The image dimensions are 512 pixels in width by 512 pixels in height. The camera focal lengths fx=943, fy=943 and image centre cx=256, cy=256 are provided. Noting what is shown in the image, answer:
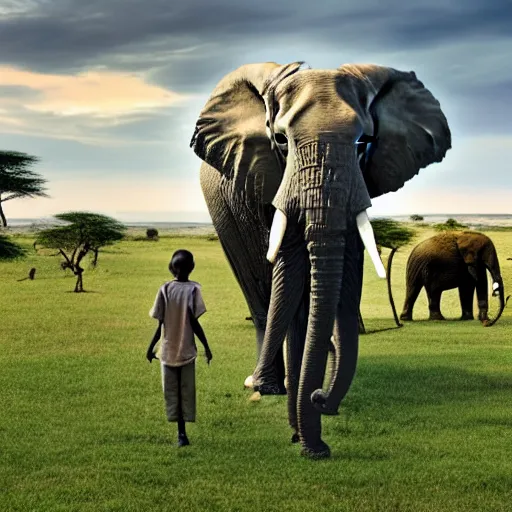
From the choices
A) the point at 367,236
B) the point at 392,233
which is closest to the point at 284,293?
the point at 367,236

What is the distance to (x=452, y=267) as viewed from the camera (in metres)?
20.3

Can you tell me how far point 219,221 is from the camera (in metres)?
10.1

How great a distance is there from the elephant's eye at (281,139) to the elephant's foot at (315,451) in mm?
2426

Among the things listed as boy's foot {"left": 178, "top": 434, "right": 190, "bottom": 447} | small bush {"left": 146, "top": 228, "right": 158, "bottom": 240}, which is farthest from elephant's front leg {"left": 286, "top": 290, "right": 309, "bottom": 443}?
small bush {"left": 146, "top": 228, "right": 158, "bottom": 240}

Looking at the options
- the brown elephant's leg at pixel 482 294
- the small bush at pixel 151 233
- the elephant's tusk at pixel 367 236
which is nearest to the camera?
the elephant's tusk at pixel 367 236

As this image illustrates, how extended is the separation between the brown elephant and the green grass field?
2326mm

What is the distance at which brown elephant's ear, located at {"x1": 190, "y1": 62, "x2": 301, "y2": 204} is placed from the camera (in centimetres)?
773

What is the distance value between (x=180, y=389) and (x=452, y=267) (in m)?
13.5

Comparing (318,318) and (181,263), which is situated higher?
(181,263)

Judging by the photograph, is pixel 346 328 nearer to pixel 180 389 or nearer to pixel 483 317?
pixel 180 389

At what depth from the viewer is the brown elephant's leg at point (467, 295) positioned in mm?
20469

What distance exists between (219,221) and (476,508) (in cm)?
448

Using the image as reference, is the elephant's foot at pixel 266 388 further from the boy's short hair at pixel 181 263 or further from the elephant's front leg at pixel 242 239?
the boy's short hair at pixel 181 263

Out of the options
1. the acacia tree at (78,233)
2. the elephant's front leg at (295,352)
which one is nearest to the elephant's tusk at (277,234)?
the elephant's front leg at (295,352)
